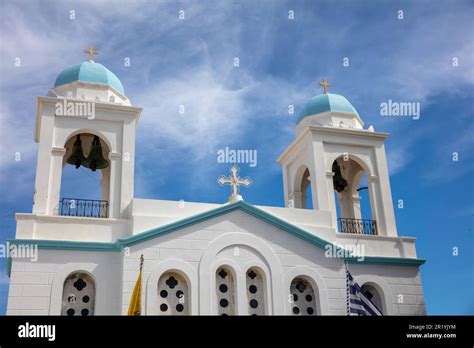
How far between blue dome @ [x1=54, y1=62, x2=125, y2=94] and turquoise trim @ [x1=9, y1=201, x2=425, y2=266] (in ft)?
17.9

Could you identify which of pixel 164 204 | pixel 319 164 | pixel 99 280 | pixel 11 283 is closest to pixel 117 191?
pixel 164 204

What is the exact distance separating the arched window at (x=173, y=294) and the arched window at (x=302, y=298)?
10.0ft

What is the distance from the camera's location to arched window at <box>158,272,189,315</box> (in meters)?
15.9

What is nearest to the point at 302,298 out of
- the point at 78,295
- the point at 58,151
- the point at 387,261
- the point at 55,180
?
the point at 387,261

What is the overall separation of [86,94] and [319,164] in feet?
25.6

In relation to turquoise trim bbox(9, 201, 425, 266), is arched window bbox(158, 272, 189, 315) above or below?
below

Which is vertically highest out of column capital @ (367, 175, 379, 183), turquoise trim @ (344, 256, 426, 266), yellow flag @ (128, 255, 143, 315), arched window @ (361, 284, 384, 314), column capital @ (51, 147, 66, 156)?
column capital @ (51, 147, 66, 156)

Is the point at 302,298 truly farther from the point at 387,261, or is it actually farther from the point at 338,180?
the point at 338,180

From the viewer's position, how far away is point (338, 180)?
68.7 feet

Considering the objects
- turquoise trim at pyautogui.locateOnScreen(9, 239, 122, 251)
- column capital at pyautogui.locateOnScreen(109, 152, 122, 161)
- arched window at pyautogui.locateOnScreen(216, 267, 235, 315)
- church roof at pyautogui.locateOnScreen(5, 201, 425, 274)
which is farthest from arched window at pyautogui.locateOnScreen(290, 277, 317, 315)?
column capital at pyautogui.locateOnScreen(109, 152, 122, 161)

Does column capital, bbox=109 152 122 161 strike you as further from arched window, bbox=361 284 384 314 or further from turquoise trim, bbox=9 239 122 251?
arched window, bbox=361 284 384 314

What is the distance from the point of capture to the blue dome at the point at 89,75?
744 inches

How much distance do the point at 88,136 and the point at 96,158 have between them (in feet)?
3.09

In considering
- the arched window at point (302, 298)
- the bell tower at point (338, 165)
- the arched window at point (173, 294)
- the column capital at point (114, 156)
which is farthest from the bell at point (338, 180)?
the column capital at point (114, 156)
